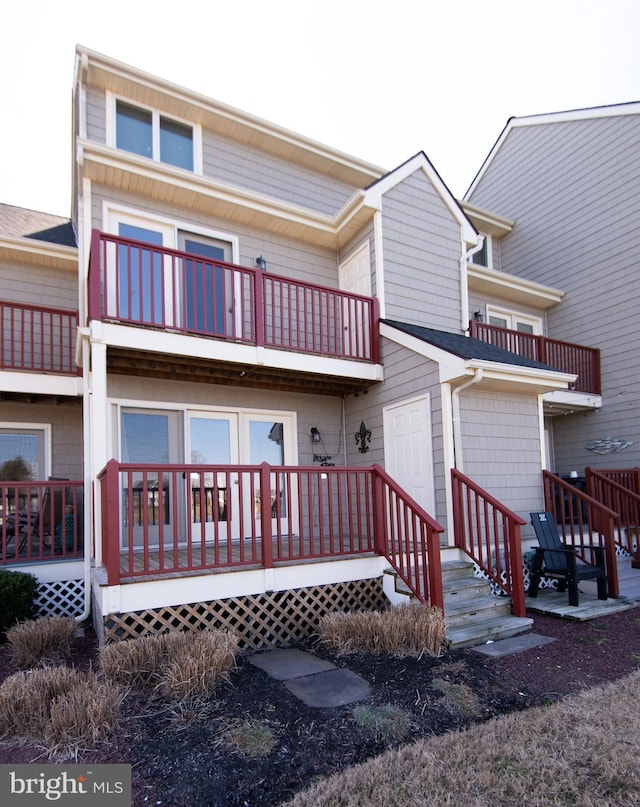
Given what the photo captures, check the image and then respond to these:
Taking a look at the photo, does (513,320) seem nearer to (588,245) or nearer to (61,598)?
(588,245)

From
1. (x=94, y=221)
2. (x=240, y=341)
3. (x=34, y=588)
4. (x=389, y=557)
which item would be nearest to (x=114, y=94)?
(x=94, y=221)

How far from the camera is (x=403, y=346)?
293 inches

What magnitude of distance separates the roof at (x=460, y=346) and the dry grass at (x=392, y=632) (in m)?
3.10

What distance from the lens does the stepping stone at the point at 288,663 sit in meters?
4.39

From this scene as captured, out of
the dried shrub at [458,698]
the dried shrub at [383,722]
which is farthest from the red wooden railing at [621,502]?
the dried shrub at [383,722]

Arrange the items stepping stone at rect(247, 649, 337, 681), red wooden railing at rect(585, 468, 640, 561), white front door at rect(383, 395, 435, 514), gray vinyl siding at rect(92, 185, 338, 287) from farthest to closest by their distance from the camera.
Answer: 1. red wooden railing at rect(585, 468, 640, 561)
2. gray vinyl siding at rect(92, 185, 338, 287)
3. white front door at rect(383, 395, 435, 514)
4. stepping stone at rect(247, 649, 337, 681)

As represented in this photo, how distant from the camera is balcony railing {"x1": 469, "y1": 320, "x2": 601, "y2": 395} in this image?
10.3m

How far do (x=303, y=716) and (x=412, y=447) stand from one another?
4.25m

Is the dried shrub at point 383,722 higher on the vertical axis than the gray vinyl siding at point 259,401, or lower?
lower

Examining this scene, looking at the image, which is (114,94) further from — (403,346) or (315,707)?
(315,707)

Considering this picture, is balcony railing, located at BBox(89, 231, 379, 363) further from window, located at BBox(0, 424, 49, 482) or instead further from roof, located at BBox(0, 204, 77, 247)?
roof, located at BBox(0, 204, 77, 247)

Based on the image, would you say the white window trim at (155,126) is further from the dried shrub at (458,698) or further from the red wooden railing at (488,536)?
the dried shrub at (458,698)

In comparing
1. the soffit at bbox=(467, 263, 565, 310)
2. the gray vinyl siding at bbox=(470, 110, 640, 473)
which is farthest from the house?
the gray vinyl siding at bbox=(470, 110, 640, 473)

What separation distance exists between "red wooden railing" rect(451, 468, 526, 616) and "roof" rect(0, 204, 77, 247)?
791cm
